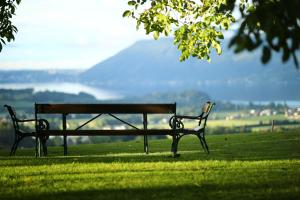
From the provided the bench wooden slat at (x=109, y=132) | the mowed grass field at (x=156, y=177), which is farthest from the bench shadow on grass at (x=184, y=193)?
the bench wooden slat at (x=109, y=132)

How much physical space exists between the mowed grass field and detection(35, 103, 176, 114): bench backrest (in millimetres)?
1394

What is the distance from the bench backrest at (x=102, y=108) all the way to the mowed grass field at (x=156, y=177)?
4.57 feet

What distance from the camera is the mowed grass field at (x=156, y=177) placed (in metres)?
7.32

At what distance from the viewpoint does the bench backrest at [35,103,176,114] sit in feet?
43.4

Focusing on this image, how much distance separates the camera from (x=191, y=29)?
49.9 ft

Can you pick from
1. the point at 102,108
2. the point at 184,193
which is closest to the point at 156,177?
the point at 184,193

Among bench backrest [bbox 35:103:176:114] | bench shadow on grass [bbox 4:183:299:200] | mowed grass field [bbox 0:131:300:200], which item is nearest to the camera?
bench shadow on grass [bbox 4:183:299:200]

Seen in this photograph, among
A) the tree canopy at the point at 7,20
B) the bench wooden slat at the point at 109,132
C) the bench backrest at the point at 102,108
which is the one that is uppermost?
the tree canopy at the point at 7,20

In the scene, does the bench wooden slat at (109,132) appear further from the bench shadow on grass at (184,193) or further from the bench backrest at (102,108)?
the bench shadow on grass at (184,193)

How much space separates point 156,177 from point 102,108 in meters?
4.75

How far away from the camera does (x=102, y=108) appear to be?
43.5 feet

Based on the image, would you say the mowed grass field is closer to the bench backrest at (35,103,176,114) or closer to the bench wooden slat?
the bench wooden slat

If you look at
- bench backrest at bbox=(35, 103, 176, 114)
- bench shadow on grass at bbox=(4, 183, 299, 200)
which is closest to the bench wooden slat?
bench backrest at bbox=(35, 103, 176, 114)

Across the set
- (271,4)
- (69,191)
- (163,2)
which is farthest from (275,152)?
(271,4)
